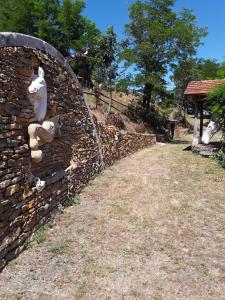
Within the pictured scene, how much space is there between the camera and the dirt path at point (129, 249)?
4.78 metres

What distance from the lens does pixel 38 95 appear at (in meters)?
5.98

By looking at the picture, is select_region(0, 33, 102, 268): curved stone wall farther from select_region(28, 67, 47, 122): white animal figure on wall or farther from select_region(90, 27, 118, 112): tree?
select_region(90, 27, 118, 112): tree

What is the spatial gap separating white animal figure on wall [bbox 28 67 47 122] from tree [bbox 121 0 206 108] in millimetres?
18991

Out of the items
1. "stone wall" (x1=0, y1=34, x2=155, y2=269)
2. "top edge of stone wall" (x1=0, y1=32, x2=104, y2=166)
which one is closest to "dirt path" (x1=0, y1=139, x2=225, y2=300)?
"stone wall" (x1=0, y1=34, x2=155, y2=269)

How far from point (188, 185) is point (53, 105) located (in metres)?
4.84

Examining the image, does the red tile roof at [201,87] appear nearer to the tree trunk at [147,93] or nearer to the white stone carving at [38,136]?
the white stone carving at [38,136]

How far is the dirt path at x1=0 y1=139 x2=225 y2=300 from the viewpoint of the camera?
188 inches

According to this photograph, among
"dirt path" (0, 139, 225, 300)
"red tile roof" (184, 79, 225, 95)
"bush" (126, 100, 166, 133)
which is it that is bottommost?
"dirt path" (0, 139, 225, 300)

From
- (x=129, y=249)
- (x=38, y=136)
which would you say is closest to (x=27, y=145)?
(x=38, y=136)

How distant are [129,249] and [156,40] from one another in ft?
70.7

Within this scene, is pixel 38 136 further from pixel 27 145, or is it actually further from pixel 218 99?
pixel 218 99

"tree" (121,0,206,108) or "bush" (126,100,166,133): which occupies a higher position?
"tree" (121,0,206,108)

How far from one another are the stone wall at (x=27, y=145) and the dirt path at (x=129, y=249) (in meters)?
0.41

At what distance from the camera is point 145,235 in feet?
21.6
